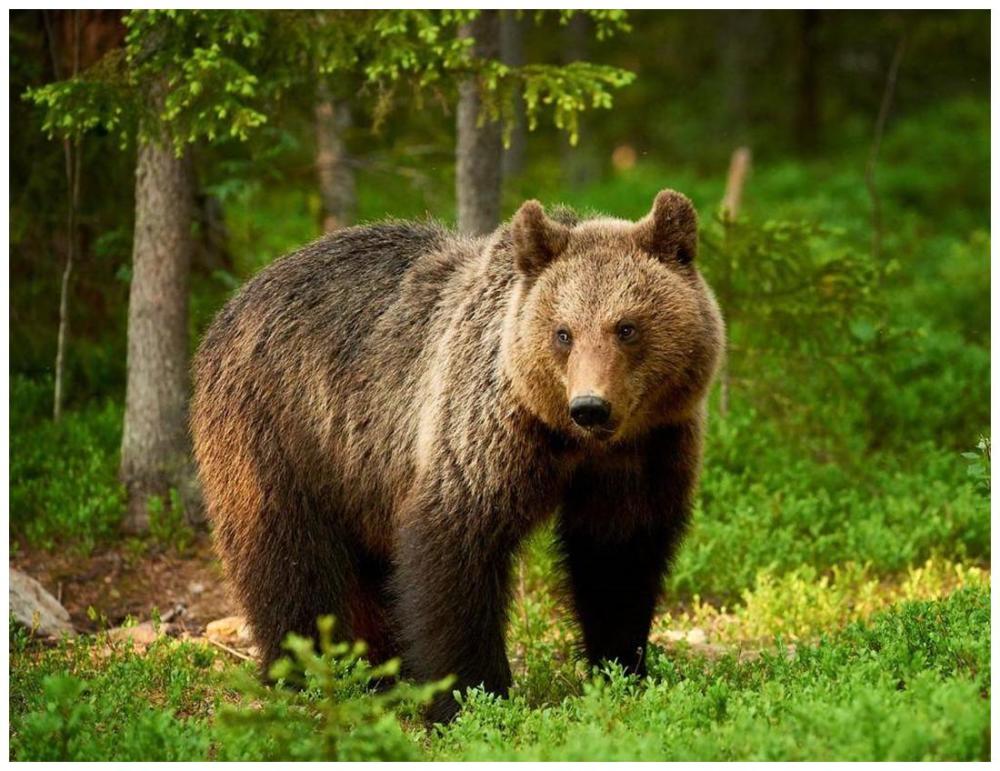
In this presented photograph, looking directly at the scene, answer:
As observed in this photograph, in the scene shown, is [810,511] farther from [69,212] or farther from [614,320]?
[69,212]

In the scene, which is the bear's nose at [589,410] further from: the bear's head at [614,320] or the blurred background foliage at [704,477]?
the blurred background foliage at [704,477]

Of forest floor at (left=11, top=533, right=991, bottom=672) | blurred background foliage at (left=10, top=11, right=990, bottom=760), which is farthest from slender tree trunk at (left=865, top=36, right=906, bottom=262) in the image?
forest floor at (left=11, top=533, right=991, bottom=672)

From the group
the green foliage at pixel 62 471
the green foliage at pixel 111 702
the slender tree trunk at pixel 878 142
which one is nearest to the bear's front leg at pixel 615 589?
the green foliage at pixel 111 702

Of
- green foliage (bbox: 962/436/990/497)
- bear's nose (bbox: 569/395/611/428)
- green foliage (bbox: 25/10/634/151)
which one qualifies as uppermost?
green foliage (bbox: 25/10/634/151)

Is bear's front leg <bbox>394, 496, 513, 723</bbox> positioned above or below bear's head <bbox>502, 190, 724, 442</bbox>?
below

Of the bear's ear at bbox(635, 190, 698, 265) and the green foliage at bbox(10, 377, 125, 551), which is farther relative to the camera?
the green foliage at bbox(10, 377, 125, 551)

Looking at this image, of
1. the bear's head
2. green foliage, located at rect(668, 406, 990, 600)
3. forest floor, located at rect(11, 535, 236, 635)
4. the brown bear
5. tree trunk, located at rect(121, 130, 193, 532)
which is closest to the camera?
the bear's head

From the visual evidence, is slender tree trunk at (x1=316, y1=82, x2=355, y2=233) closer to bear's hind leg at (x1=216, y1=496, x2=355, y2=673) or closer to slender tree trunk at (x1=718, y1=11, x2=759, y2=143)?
bear's hind leg at (x1=216, y1=496, x2=355, y2=673)

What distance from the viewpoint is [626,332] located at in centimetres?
575

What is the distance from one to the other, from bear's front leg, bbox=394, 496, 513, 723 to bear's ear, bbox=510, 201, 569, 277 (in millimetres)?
1179

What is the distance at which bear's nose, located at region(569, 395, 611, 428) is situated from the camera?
5.33 metres

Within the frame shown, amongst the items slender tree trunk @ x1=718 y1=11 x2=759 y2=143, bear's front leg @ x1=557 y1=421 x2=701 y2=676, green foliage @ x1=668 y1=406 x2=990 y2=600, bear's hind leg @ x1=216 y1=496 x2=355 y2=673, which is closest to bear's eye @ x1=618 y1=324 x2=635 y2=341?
bear's front leg @ x1=557 y1=421 x2=701 y2=676

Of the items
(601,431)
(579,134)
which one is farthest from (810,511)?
(579,134)

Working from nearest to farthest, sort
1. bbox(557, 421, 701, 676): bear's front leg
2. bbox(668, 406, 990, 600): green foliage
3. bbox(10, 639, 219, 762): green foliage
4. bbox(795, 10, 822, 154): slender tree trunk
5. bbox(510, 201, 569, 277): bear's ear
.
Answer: bbox(10, 639, 219, 762): green foliage
bbox(510, 201, 569, 277): bear's ear
bbox(557, 421, 701, 676): bear's front leg
bbox(668, 406, 990, 600): green foliage
bbox(795, 10, 822, 154): slender tree trunk
